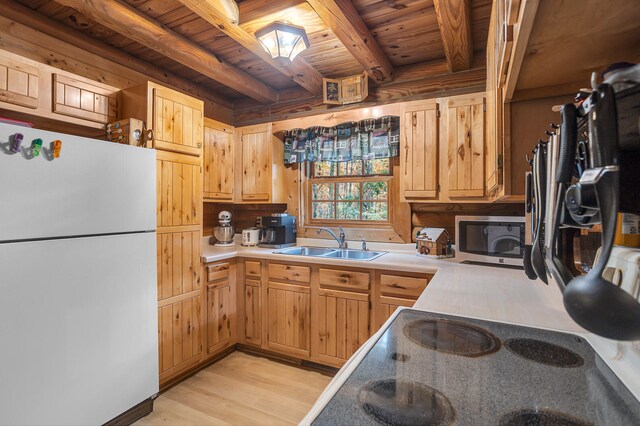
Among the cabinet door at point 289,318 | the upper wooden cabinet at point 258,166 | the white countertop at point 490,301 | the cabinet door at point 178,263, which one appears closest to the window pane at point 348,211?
the upper wooden cabinet at point 258,166

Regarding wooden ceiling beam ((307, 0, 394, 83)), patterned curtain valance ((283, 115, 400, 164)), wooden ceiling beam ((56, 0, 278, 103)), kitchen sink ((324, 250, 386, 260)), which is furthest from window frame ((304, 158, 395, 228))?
wooden ceiling beam ((56, 0, 278, 103))

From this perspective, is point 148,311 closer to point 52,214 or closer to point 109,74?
point 52,214

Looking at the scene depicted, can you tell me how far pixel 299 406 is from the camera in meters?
2.09

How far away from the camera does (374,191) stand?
119 inches

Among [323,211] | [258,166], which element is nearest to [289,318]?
[323,211]

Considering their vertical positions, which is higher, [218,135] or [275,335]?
[218,135]

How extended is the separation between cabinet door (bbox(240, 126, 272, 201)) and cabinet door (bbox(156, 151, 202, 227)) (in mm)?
695

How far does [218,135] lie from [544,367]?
301 centimetres

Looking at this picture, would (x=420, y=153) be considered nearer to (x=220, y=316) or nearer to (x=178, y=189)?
(x=178, y=189)

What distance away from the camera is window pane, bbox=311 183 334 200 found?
3234 mm

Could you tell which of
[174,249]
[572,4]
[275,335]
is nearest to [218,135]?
[174,249]

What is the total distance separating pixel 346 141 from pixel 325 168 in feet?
1.23

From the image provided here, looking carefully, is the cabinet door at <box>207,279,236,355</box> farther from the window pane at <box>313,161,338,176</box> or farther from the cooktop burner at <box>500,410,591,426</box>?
the cooktop burner at <box>500,410,591,426</box>

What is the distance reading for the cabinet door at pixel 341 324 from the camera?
2.36 meters
